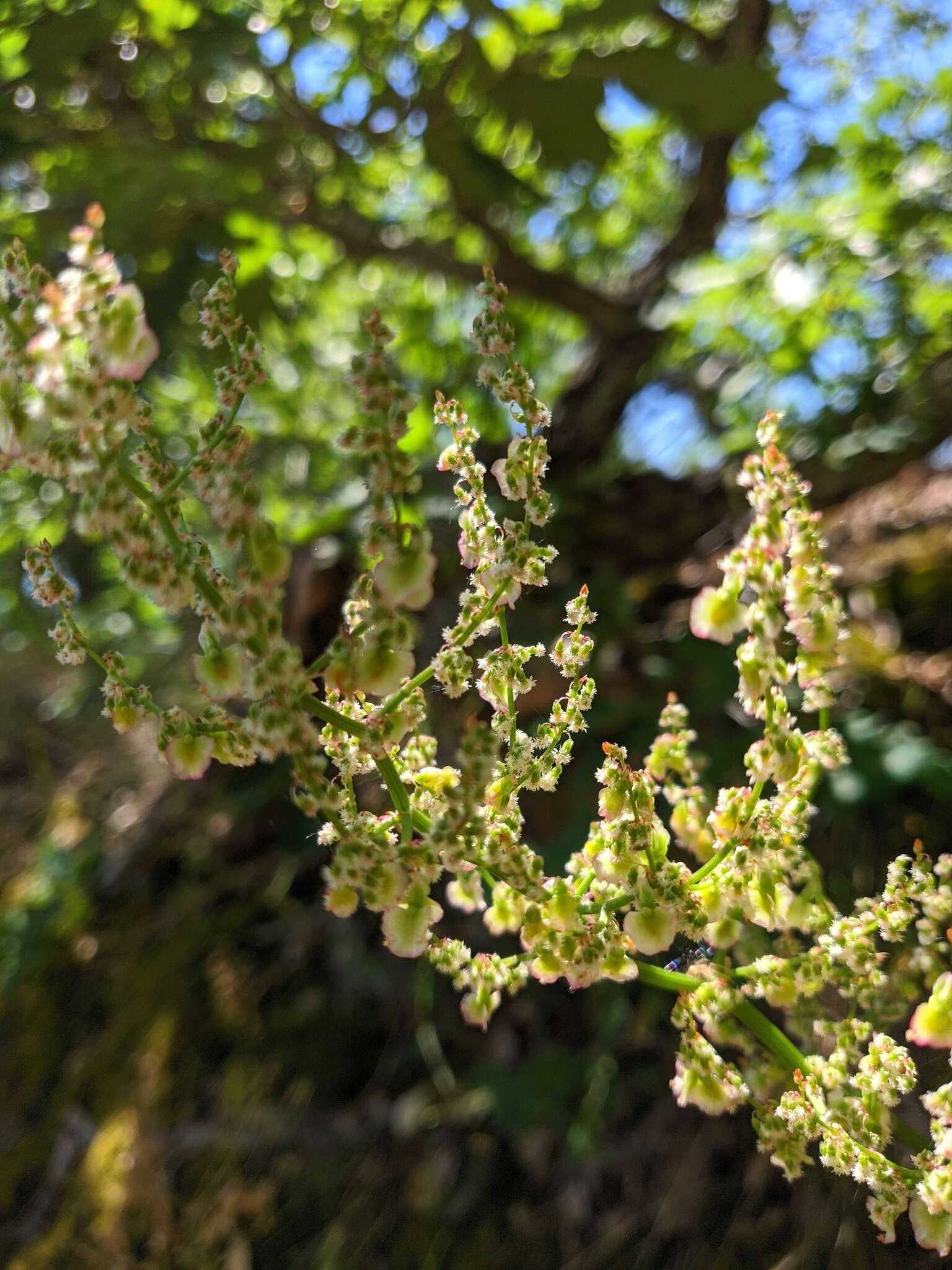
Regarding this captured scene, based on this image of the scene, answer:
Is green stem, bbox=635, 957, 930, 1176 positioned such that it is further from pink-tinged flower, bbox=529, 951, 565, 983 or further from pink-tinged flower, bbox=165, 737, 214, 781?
pink-tinged flower, bbox=165, 737, 214, 781

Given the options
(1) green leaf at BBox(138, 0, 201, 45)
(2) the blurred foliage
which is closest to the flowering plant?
(2) the blurred foliage

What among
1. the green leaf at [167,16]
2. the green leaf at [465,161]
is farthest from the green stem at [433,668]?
the green leaf at [167,16]

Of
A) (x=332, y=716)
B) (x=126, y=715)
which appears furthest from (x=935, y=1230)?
(x=126, y=715)

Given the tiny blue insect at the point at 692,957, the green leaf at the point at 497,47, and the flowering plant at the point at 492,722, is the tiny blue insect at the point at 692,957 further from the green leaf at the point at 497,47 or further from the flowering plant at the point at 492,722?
A: the green leaf at the point at 497,47

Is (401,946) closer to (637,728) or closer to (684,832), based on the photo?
(684,832)

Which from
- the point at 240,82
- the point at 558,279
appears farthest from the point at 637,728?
the point at 240,82

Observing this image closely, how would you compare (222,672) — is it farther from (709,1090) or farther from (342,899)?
(709,1090)
